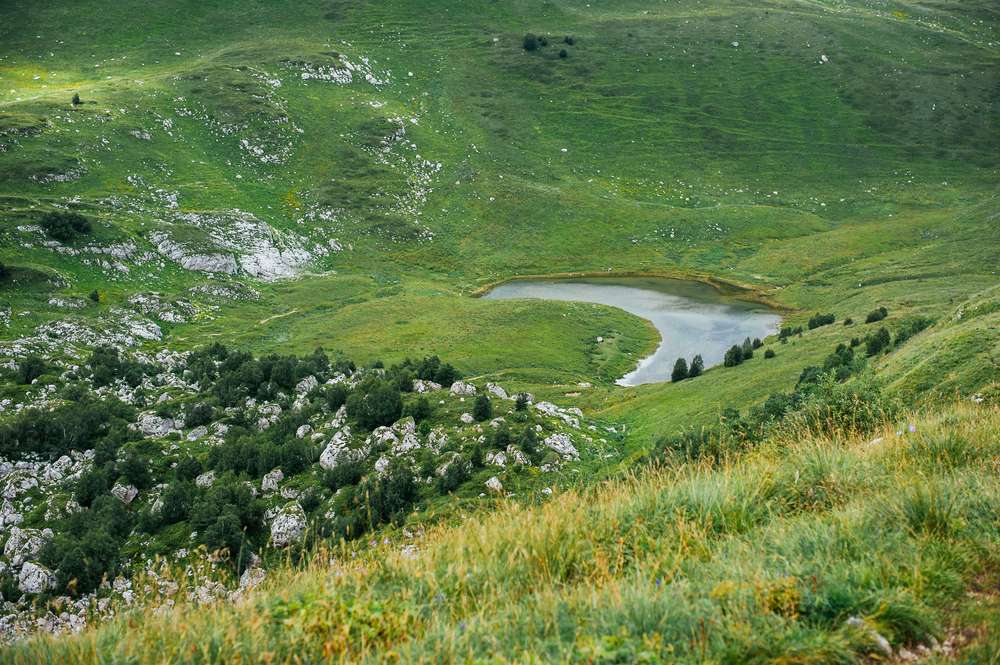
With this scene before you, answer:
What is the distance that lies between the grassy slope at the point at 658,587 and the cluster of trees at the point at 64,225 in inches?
3075

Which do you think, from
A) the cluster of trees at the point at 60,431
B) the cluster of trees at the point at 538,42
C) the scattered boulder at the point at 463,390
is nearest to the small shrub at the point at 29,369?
the cluster of trees at the point at 60,431

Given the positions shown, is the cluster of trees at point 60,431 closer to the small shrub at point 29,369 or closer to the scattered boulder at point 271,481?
the small shrub at point 29,369

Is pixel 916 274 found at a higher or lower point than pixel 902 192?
lower

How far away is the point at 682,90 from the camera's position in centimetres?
13700

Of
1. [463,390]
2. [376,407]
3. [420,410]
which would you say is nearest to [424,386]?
[463,390]

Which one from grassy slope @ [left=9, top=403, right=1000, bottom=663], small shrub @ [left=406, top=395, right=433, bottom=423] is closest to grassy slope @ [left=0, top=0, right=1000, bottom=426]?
small shrub @ [left=406, top=395, right=433, bottom=423]

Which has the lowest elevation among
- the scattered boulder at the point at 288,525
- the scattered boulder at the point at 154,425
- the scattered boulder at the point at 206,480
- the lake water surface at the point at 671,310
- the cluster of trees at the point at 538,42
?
the lake water surface at the point at 671,310

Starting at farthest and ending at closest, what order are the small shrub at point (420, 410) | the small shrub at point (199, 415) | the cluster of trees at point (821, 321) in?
the cluster of trees at point (821, 321)
the small shrub at point (199, 415)
the small shrub at point (420, 410)

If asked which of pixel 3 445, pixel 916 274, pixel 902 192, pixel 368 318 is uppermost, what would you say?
Result: pixel 902 192

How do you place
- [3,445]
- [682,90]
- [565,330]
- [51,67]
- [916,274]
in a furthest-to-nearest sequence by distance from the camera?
[682,90], [51,67], [916,274], [565,330], [3,445]

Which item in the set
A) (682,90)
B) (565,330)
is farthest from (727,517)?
(682,90)

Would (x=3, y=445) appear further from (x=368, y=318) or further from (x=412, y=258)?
(x=412, y=258)

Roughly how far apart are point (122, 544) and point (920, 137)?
150940 millimetres

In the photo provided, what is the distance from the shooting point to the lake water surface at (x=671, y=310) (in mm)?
67688
